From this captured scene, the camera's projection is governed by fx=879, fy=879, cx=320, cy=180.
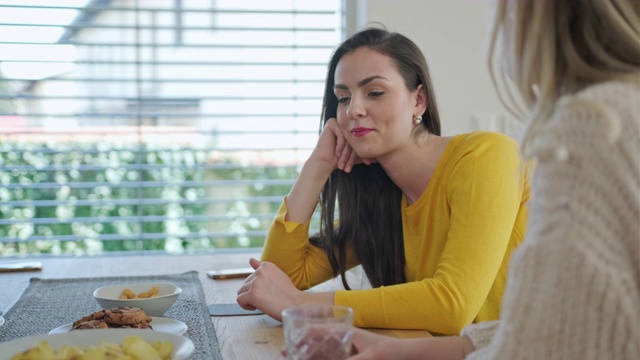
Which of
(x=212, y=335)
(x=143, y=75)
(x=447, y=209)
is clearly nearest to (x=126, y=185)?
(x=143, y=75)

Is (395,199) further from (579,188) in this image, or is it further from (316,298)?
(579,188)

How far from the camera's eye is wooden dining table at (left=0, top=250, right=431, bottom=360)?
144 cm

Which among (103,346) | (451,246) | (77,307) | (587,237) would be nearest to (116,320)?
(103,346)

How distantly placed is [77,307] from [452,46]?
2.03 metres

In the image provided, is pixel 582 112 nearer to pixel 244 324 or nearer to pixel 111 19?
pixel 244 324

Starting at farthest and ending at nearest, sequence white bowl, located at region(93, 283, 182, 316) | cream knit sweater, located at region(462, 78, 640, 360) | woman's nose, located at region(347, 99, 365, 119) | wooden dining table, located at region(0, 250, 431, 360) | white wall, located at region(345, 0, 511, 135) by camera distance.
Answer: white wall, located at region(345, 0, 511, 135), woman's nose, located at region(347, 99, 365, 119), white bowl, located at region(93, 283, 182, 316), wooden dining table, located at region(0, 250, 431, 360), cream knit sweater, located at region(462, 78, 640, 360)

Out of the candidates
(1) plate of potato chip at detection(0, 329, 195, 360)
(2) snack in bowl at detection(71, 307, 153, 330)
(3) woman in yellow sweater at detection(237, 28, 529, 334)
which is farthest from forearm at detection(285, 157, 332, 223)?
(1) plate of potato chip at detection(0, 329, 195, 360)

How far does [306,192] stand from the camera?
2131 mm

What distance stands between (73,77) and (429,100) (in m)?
1.79

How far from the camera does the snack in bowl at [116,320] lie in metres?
1.37

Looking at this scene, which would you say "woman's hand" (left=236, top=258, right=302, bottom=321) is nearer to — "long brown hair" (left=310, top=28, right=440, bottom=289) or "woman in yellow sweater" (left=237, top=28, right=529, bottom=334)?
"woman in yellow sweater" (left=237, top=28, right=529, bottom=334)

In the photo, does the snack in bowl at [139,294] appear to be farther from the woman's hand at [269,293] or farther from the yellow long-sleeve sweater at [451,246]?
the yellow long-sleeve sweater at [451,246]

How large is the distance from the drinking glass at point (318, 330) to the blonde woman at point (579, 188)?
0.23 metres

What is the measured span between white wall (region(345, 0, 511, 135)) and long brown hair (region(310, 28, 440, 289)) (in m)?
1.16
